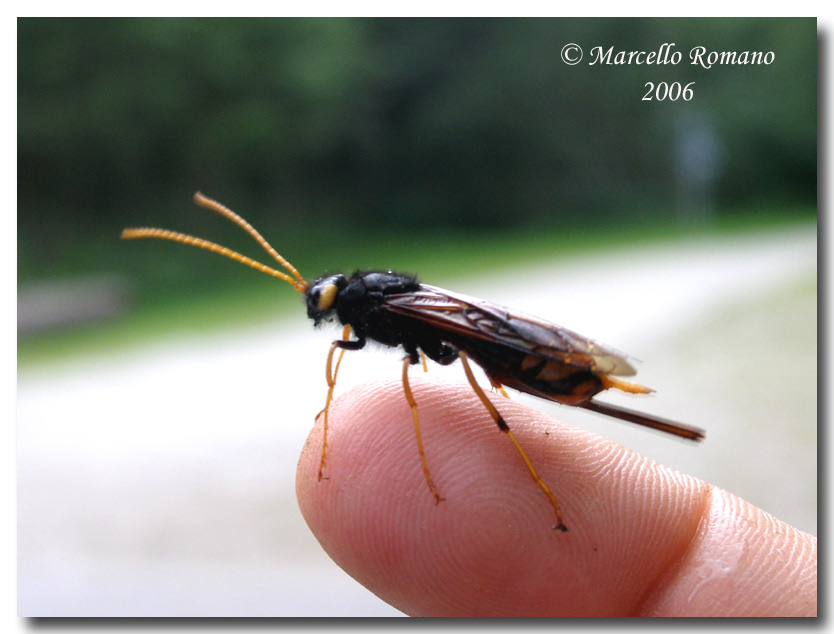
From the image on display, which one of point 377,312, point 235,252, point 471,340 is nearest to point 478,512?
point 471,340

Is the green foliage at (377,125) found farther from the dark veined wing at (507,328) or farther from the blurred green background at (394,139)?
the dark veined wing at (507,328)

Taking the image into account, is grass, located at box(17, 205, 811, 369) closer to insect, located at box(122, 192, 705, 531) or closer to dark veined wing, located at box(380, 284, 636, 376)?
insect, located at box(122, 192, 705, 531)

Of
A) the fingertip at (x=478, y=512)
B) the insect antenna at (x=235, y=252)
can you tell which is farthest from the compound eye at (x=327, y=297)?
the fingertip at (x=478, y=512)

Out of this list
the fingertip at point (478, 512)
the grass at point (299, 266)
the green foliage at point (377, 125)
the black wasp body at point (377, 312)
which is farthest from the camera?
the grass at point (299, 266)

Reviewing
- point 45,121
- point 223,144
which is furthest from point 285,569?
point 223,144

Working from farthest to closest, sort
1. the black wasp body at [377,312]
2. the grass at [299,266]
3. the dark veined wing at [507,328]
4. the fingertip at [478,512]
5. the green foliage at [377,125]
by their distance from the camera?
the grass at [299,266] < the green foliage at [377,125] < the black wasp body at [377,312] < the fingertip at [478,512] < the dark veined wing at [507,328]

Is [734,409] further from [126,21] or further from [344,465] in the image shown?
[126,21]

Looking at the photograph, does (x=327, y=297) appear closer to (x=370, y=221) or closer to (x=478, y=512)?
(x=478, y=512)
